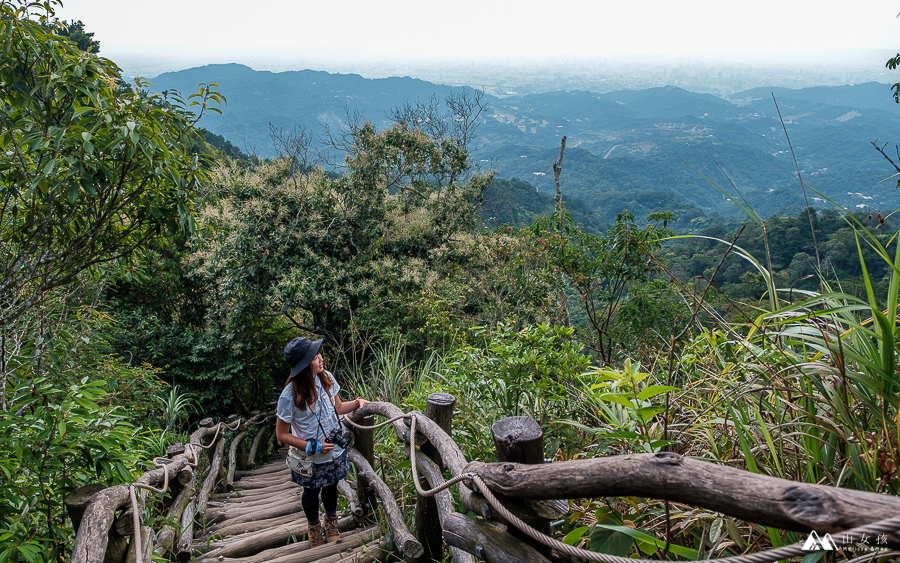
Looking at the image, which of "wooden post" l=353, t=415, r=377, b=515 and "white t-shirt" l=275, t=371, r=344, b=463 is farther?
"wooden post" l=353, t=415, r=377, b=515

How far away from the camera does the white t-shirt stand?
298 cm

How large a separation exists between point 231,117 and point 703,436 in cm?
10155

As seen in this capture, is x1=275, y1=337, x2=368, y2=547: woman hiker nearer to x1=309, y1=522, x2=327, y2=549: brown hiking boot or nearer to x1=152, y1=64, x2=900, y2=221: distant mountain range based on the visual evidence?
x1=309, y1=522, x2=327, y2=549: brown hiking boot

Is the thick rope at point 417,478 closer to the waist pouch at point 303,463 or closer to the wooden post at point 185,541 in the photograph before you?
the waist pouch at point 303,463

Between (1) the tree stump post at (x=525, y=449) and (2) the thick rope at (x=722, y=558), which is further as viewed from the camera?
(1) the tree stump post at (x=525, y=449)

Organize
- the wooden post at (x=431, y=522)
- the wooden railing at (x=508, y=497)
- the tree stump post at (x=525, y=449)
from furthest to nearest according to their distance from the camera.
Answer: the wooden post at (x=431, y=522) < the tree stump post at (x=525, y=449) < the wooden railing at (x=508, y=497)

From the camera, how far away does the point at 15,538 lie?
1748 mm

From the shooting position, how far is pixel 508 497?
5.05 feet

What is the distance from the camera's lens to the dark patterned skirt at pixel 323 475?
3.05 metres

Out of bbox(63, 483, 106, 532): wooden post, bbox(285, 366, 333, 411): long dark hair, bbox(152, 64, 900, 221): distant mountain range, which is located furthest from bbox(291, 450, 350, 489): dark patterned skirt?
bbox(152, 64, 900, 221): distant mountain range

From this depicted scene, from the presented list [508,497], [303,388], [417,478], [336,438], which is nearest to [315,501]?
[336,438]

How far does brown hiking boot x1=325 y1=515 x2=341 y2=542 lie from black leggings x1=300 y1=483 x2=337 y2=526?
30 mm

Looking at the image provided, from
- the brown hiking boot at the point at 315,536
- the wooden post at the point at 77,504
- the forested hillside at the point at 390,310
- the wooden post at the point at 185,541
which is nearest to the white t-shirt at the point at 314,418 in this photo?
the brown hiking boot at the point at 315,536

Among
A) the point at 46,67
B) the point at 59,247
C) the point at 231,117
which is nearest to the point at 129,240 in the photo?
the point at 59,247
